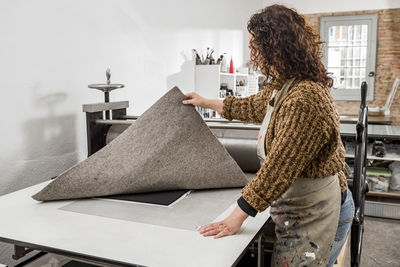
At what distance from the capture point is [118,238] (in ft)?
3.78

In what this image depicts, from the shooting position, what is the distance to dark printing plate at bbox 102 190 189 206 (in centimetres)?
150

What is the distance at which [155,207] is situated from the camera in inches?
57.0

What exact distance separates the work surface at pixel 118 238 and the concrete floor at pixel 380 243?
70.6 inches

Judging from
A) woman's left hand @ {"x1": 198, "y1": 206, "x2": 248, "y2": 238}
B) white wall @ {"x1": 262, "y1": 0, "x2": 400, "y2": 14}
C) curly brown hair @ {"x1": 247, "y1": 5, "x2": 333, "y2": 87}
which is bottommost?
woman's left hand @ {"x1": 198, "y1": 206, "x2": 248, "y2": 238}

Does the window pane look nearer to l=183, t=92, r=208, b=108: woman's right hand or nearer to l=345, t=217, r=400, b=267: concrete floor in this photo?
l=345, t=217, r=400, b=267: concrete floor

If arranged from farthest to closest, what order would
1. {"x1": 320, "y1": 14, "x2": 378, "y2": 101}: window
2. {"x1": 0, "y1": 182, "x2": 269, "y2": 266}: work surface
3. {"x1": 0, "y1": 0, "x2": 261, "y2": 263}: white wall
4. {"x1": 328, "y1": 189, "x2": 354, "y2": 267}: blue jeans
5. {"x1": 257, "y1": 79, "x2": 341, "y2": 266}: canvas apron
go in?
{"x1": 320, "y1": 14, "x2": 378, "y2": 101}: window → {"x1": 0, "y1": 0, "x2": 261, "y2": 263}: white wall → {"x1": 328, "y1": 189, "x2": 354, "y2": 267}: blue jeans → {"x1": 257, "y1": 79, "x2": 341, "y2": 266}: canvas apron → {"x1": 0, "y1": 182, "x2": 269, "y2": 266}: work surface

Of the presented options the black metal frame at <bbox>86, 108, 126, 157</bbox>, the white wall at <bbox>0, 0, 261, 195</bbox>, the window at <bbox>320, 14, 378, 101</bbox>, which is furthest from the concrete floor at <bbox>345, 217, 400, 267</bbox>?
the window at <bbox>320, 14, 378, 101</bbox>

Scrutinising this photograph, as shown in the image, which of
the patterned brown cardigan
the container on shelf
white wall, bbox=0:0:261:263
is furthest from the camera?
the container on shelf

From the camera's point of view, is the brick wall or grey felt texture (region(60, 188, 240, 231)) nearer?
grey felt texture (region(60, 188, 240, 231))

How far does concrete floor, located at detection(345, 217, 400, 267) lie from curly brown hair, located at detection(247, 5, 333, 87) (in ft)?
6.27

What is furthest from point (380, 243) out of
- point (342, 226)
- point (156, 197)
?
point (156, 197)

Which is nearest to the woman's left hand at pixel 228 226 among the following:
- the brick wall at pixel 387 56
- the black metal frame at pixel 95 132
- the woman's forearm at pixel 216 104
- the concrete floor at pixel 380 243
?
the woman's forearm at pixel 216 104

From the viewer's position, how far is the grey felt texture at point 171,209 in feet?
4.26

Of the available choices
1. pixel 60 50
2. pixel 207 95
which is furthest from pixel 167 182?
pixel 207 95
